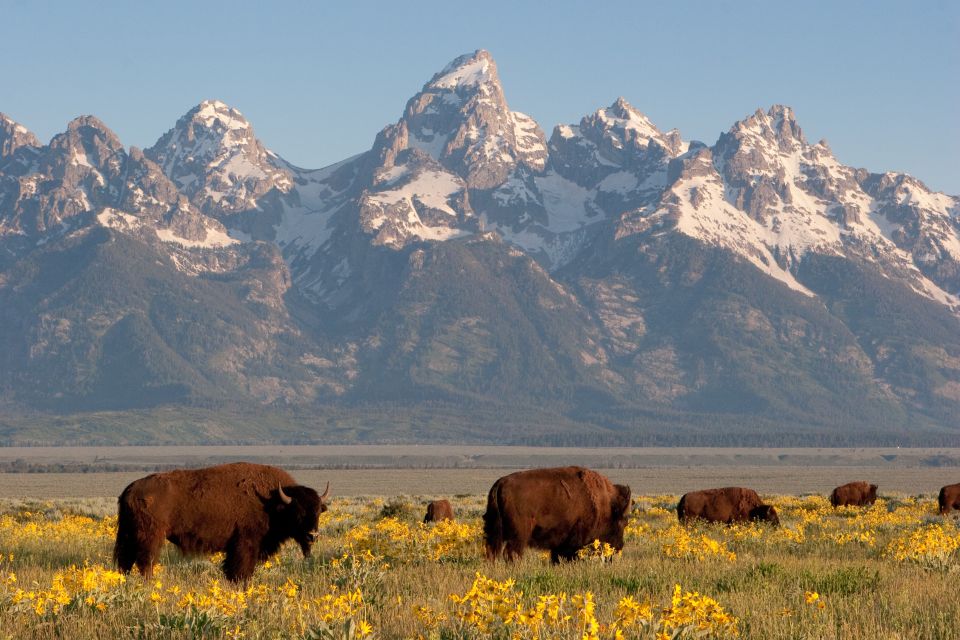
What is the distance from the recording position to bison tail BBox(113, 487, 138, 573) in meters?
19.9

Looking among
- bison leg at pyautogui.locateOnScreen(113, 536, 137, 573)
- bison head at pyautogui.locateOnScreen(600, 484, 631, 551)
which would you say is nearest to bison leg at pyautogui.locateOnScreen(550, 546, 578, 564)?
bison head at pyautogui.locateOnScreen(600, 484, 631, 551)

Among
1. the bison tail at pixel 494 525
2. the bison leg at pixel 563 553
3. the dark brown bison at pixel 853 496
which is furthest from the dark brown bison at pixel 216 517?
the dark brown bison at pixel 853 496

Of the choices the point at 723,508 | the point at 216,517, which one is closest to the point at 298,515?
the point at 216,517

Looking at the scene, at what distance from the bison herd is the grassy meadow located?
1.60 feet

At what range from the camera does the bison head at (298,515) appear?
20.4 m

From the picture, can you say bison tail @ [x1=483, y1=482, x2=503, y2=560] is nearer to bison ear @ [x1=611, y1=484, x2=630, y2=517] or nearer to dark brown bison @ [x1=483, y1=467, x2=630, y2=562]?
dark brown bison @ [x1=483, y1=467, x2=630, y2=562]

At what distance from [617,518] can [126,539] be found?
346 inches

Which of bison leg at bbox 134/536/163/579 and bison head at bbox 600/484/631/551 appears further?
bison head at bbox 600/484/631/551

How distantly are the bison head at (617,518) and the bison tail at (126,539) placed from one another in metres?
8.27

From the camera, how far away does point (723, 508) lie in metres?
35.9

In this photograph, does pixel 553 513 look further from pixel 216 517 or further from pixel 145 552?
pixel 145 552

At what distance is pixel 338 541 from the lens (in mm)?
28922

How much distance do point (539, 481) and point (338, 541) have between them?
27.5 ft

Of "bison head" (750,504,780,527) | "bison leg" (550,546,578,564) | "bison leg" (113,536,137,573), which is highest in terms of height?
"bison leg" (113,536,137,573)
